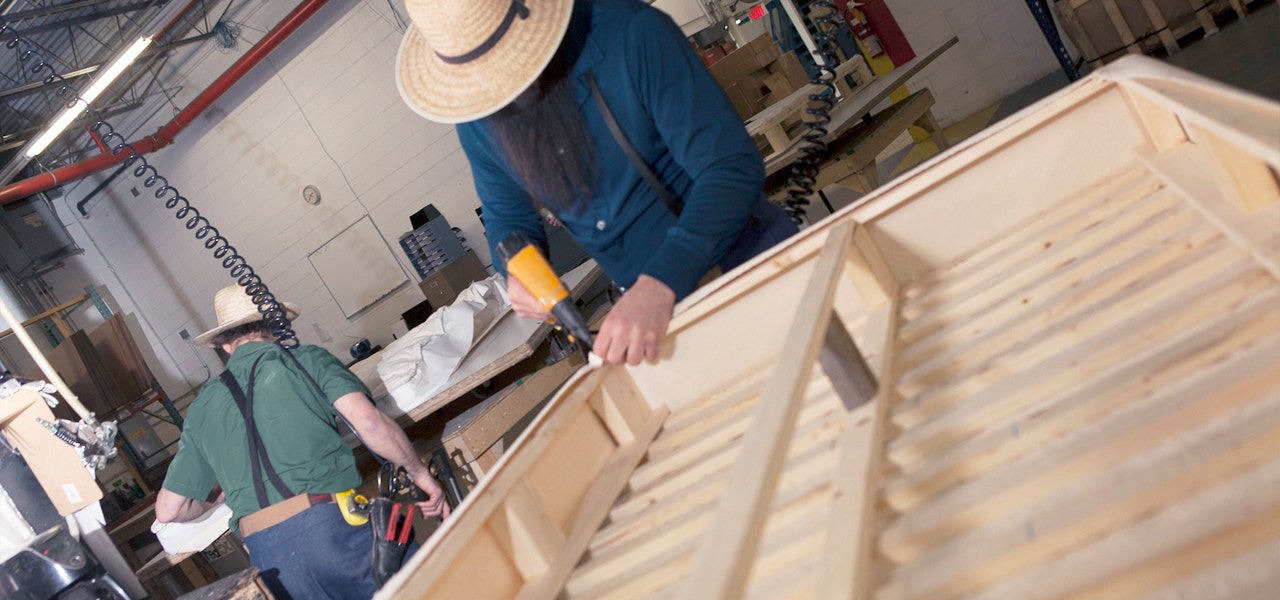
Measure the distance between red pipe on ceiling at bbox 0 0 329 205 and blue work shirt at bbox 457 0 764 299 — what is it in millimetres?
8114

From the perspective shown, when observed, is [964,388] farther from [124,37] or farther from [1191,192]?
[124,37]

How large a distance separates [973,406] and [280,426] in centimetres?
299

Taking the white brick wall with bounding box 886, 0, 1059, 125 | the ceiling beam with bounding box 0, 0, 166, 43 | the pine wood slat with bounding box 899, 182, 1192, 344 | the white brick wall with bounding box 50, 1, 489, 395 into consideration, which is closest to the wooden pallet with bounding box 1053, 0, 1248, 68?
the white brick wall with bounding box 886, 0, 1059, 125

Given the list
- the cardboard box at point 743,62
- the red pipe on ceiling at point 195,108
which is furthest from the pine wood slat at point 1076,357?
the red pipe on ceiling at point 195,108

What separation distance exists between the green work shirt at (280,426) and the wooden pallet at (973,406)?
1986 millimetres

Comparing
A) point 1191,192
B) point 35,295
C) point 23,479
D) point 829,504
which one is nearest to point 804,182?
point 1191,192

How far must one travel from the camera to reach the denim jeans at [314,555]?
11.9 feet

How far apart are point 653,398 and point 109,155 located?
964 centimetres

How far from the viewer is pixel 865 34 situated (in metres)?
9.68

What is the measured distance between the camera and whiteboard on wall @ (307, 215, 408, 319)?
10.3m

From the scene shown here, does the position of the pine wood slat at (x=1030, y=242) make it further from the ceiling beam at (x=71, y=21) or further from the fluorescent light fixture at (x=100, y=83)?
the ceiling beam at (x=71, y=21)

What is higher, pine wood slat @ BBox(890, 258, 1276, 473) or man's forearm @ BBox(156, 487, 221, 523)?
man's forearm @ BBox(156, 487, 221, 523)

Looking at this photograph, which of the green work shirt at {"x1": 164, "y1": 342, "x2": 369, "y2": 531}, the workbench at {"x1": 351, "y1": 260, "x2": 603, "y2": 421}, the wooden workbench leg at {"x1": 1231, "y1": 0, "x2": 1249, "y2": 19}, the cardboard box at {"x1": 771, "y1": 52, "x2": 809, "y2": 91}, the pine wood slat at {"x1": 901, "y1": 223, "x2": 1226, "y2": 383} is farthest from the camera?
the wooden workbench leg at {"x1": 1231, "y1": 0, "x2": 1249, "y2": 19}

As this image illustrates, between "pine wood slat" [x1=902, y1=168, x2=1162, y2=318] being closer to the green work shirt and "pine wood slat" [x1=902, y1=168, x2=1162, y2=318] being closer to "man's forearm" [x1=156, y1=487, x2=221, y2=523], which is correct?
the green work shirt
